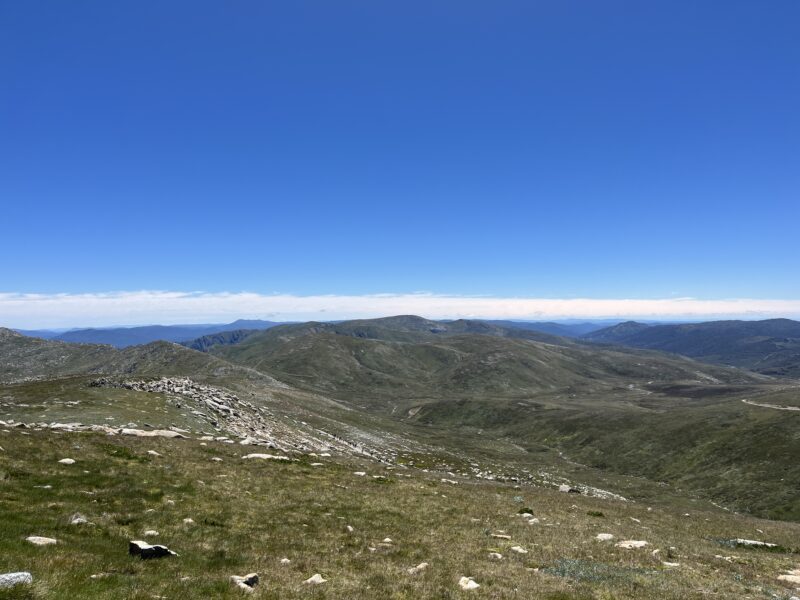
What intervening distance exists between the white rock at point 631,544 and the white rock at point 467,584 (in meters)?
11.1

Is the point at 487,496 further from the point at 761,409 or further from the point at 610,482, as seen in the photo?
the point at 761,409

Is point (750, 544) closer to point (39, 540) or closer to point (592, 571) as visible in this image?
point (592, 571)

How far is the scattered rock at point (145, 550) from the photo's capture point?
47.9 ft

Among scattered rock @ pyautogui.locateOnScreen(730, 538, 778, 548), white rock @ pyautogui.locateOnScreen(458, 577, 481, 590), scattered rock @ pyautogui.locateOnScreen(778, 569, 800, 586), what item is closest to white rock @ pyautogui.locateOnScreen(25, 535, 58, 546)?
white rock @ pyautogui.locateOnScreen(458, 577, 481, 590)

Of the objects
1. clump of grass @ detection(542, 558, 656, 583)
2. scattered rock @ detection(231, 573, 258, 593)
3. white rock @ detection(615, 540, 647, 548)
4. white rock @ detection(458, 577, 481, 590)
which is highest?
scattered rock @ detection(231, 573, 258, 593)

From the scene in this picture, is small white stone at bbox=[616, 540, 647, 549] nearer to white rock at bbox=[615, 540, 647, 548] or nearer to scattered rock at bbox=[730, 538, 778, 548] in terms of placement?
white rock at bbox=[615, 540, 647, 548]

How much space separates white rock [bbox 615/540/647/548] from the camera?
2223 cm

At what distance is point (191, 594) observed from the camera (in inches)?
470

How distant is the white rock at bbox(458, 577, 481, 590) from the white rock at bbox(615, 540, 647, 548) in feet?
36.5

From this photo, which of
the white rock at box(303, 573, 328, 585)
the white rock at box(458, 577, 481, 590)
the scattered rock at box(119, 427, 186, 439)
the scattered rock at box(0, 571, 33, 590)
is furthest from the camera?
the scattered rock at box(119, 427, 186, 439)

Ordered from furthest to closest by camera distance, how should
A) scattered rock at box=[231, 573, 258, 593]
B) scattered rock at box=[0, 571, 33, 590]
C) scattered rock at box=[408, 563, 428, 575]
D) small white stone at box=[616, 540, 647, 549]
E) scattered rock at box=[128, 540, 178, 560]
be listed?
small white stone at box=[616, 540, 647, 549]
scattered rock at box=[408, 563, 428, 575]
scattered rock at box=[128, 540, 178, 560]
scattered rock at box=[231, 573, 258, 593]
scattered rock at box=[0, 571, 33, 590]

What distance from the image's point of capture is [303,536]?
19.6 metres

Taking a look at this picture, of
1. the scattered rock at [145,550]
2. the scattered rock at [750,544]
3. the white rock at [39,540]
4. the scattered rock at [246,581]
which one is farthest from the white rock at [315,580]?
the scattered rock at [750,544]

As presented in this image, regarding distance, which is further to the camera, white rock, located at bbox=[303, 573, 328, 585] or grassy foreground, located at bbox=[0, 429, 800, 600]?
white rock, located at bbox=[303, 573, 328, 585]
